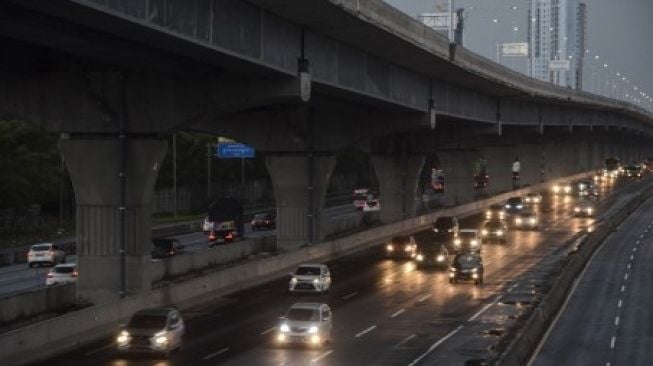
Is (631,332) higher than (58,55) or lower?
lower

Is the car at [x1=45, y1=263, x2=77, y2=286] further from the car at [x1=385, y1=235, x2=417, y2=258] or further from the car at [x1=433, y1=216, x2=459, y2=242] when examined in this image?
the car at [x1=433, y1=216, x2=459, y2=242]

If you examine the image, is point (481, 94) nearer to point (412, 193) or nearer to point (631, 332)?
point (412, 193)

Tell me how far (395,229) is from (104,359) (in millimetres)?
47056

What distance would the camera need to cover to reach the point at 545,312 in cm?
4006

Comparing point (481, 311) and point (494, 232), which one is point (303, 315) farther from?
point (494, 232)

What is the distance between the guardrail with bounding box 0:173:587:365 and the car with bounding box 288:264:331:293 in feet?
9.26

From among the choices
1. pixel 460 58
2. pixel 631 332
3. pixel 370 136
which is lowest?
pixel 631 332

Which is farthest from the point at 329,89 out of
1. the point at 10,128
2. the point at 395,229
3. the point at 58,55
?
the point at 10,128

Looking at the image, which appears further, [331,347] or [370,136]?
[370,136]

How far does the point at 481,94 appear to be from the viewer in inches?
3103

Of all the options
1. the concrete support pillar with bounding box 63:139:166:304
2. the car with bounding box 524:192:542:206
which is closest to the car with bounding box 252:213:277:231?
the car with bounding box 524:192:542:206

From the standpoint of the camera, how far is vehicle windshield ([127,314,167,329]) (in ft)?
105

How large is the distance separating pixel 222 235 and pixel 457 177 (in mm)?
46811

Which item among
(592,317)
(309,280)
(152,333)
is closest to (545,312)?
(592,317)
